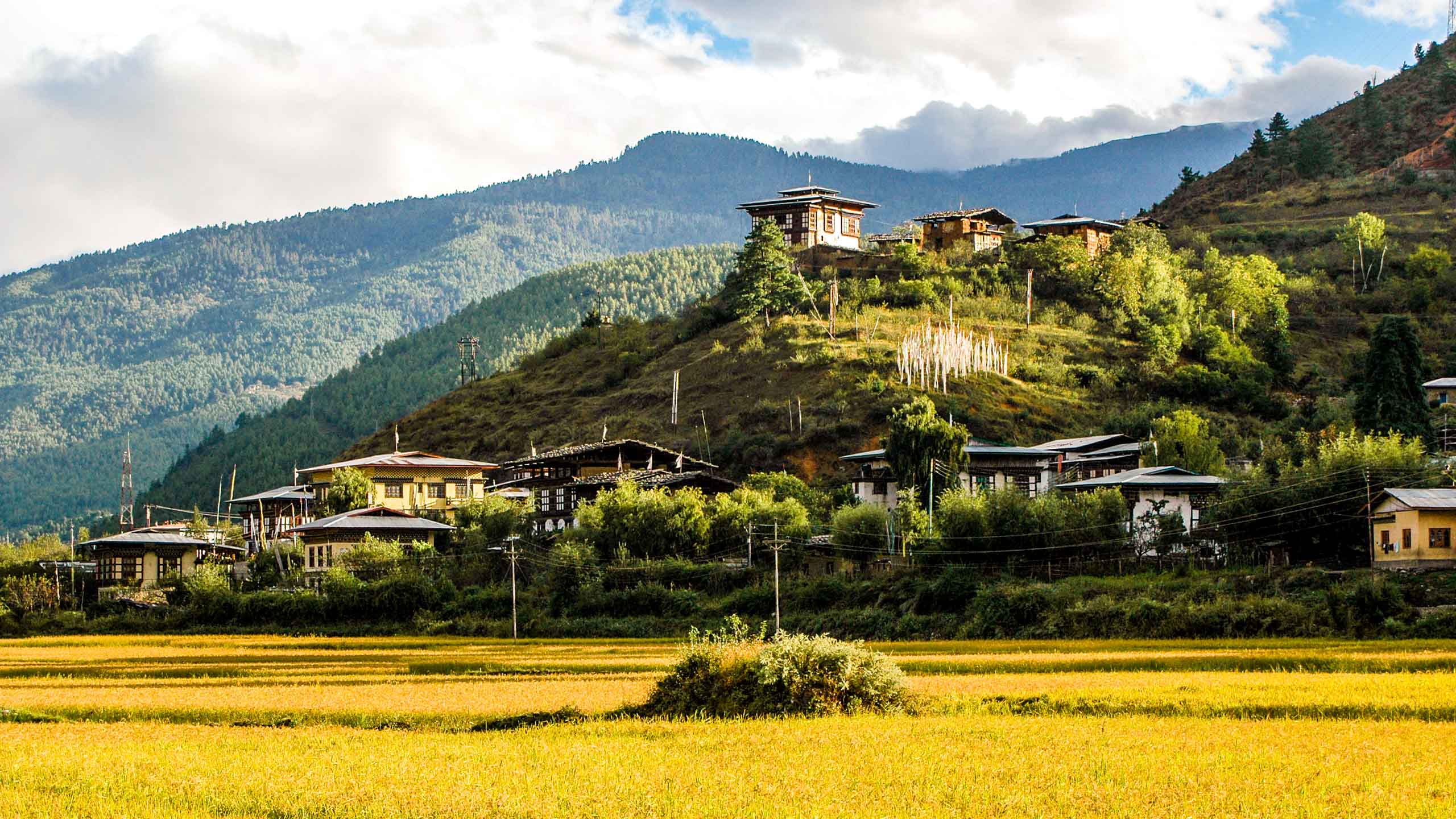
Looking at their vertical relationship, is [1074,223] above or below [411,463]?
above

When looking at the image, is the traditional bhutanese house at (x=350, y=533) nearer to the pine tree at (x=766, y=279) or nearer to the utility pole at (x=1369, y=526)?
the pine tree at (x=766, y=279)

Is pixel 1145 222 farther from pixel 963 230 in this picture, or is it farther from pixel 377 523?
pixel 377 523

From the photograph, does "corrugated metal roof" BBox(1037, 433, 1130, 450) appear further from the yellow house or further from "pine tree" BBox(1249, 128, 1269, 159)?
"pine tree" BBox(1249, 128, 1269, 159)

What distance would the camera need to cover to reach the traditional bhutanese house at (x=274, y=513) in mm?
98812

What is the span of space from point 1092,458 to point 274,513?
53121mm

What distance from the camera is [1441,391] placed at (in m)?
89.7

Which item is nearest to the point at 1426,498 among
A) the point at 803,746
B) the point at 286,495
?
the point at 803,746

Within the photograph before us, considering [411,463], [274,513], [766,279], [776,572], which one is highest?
[766,279]

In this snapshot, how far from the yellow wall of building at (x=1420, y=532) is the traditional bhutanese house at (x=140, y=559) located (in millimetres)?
A: 60482

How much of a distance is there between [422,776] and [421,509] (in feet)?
231

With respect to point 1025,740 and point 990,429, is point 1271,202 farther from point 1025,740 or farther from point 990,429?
point 1025,740

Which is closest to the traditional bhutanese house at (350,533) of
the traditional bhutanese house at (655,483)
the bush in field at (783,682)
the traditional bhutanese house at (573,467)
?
the traditional bhutanese house at (573,467)

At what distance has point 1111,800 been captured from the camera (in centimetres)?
2259

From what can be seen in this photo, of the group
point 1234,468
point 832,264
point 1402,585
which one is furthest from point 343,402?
point 1402,585
